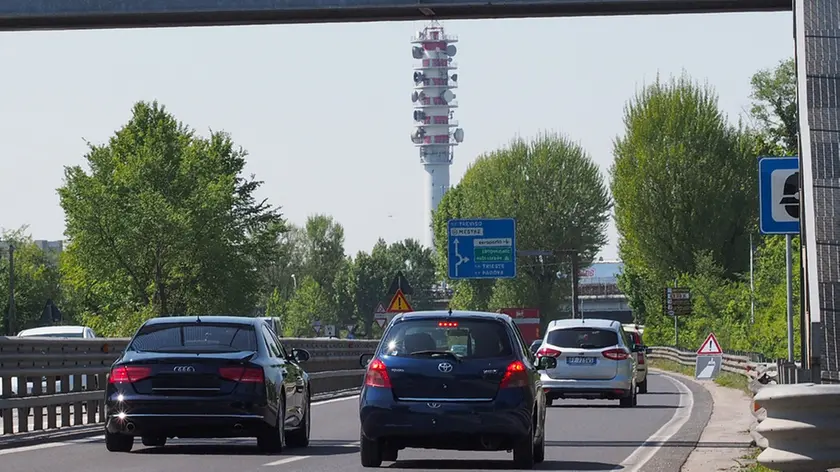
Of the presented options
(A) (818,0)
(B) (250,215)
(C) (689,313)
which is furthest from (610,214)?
(A) (818,0)

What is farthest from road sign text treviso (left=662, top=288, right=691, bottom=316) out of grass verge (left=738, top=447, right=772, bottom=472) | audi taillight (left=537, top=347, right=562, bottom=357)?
grass verge (left=738, top=447, right=772, bottom=472)

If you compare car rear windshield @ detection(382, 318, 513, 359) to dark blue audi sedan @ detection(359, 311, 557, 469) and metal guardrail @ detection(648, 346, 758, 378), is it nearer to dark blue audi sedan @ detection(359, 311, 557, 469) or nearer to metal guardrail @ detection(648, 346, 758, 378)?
dark blue audi sedan @ detection(359, 311, 557, 469)

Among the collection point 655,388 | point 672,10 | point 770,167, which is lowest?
point 655,388

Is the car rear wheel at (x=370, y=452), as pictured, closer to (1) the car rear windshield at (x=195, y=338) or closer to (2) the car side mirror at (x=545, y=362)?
(1) the car rear windshield at (x=195, y=338)

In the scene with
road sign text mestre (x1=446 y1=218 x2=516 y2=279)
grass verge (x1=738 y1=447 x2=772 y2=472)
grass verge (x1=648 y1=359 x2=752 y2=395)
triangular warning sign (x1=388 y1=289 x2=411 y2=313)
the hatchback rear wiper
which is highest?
road sign text mestre (x1=446 y1=218 x2=516 y2=279)

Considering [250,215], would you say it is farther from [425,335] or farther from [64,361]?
[425,335]

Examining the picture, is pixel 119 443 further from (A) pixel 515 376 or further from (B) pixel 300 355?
(A) pixel 515 376

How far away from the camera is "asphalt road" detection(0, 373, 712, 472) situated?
15.4m

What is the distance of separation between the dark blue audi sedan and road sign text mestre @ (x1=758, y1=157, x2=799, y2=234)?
16.4 feet

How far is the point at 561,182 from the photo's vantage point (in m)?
103

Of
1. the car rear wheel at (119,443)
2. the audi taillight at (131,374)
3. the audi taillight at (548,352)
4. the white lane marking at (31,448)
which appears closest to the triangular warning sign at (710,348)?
the audi taillight at (548,352)

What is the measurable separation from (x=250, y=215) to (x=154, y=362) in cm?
6983

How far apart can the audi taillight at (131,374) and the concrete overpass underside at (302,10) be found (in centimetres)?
389

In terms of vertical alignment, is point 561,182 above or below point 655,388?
above
